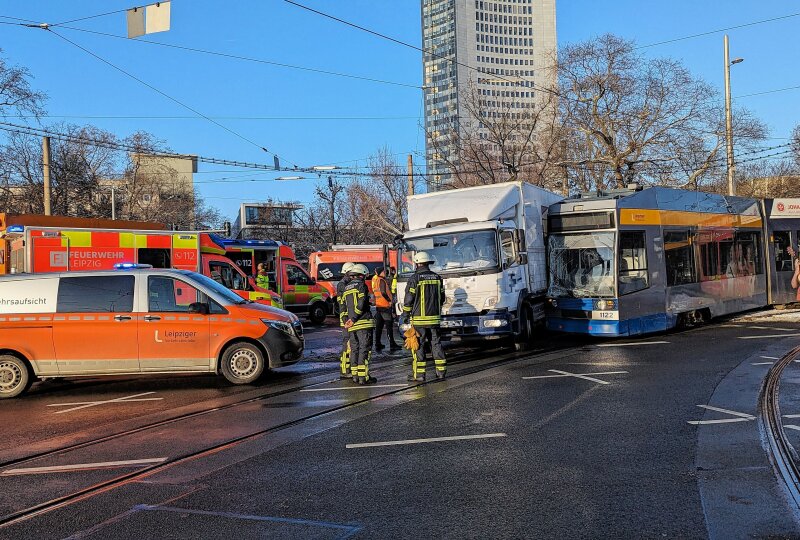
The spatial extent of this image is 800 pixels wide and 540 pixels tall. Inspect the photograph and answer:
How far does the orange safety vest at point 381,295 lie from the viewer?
14.3 m

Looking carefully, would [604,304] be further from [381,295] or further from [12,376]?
[12,376]

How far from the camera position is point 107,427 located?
299 inches

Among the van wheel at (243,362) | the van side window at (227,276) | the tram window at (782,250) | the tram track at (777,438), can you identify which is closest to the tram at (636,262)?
the tram window at (782,250)

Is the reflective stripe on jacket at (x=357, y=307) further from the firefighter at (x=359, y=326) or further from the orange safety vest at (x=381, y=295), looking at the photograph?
the orange safety vest at (x=381, y=295)

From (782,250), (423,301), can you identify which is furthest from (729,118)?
(423,301)

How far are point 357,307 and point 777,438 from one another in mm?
5764

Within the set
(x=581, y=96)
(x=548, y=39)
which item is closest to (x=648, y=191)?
(x=581, y=96)

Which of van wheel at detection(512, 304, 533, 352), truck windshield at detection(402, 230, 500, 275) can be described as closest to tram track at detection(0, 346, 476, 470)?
truck windshield at detection(402, 230, 500, 275)

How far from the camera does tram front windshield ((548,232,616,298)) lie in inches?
556

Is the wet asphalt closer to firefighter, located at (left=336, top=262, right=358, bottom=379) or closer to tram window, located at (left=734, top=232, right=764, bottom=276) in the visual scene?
firefighter, located at (left=336, top=262, right=358, bottom=379)

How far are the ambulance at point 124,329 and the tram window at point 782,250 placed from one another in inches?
666

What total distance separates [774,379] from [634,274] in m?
5.40

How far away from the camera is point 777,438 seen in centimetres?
600

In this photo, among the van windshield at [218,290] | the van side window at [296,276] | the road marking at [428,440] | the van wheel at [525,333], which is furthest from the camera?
the van side window at [296,276]
